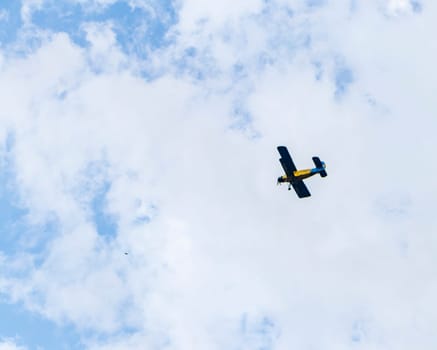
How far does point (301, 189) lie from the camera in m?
140

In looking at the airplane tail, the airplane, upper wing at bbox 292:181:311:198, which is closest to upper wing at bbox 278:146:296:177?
the airplane

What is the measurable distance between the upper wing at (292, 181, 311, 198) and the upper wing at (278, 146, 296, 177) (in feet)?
7.69

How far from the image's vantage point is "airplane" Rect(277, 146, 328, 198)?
135375 mm

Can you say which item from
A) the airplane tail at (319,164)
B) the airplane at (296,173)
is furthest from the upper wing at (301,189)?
the airplane tail at (319,164)

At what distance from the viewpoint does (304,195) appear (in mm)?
140000

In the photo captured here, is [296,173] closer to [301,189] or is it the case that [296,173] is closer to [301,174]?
[301,174]

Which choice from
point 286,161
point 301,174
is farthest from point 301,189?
point 286,161

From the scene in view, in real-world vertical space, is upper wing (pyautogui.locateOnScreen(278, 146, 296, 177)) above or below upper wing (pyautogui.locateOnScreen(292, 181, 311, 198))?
above

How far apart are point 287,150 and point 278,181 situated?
668cm

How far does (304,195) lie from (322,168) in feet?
19.7

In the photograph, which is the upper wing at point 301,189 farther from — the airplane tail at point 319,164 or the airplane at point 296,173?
the airplane tail at point 319,164

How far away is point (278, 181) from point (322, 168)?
25.4ft

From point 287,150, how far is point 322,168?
7.13 metres

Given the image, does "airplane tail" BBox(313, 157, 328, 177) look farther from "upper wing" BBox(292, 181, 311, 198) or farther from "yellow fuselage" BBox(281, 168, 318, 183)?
"upper wing" BBox(292, 181, 311, 198)
